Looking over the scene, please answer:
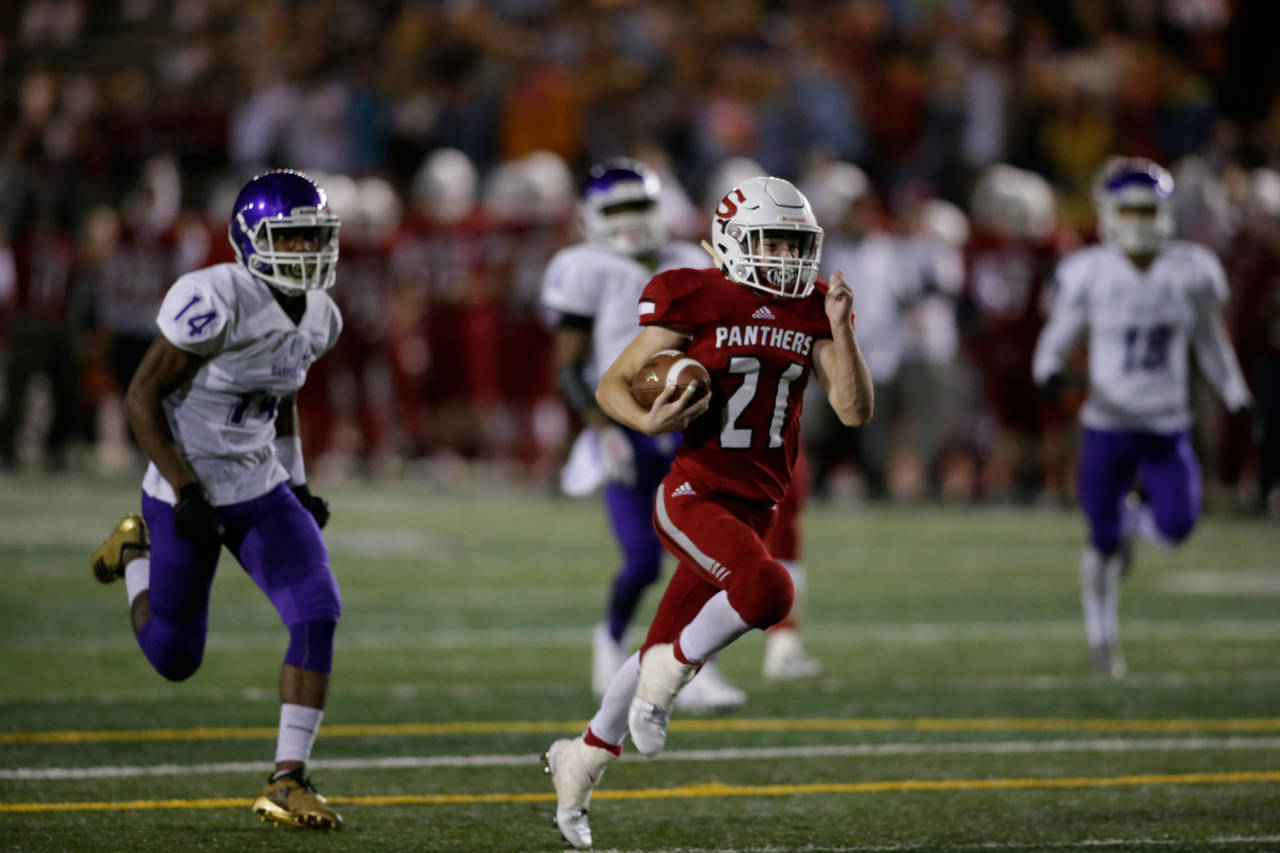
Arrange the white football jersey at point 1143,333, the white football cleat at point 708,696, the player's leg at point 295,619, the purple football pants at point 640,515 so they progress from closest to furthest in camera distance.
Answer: the player's leg at point 295,619, the white football cleat at point 708,696, the purple football pants at point 640,515, the white football jersey at point 1143,333

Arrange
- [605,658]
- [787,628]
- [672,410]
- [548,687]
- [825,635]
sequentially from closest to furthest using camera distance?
1. [672,410]
2. [605,658]
3. [548,687]
4. [787,628]
5. [825,635]

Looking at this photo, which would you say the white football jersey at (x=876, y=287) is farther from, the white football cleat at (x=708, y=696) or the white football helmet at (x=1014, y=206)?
the white football cleat at (x=708, y=696)

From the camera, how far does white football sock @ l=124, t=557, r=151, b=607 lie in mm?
5094

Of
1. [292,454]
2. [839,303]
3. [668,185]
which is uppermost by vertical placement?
[668,185]

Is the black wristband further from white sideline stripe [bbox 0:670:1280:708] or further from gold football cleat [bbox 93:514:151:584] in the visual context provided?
gold football cleat [bbox 93:514:151:584]

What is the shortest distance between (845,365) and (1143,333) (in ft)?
9.93

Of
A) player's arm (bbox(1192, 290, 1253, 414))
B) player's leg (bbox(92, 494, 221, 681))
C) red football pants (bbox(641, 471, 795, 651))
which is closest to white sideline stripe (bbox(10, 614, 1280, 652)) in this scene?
player's arm (bbox(1192, 290, 1253, 414))

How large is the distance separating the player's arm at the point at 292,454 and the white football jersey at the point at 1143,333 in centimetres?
320

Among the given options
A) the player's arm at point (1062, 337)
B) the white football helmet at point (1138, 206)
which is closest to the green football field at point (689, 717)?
the player's arm at point (1062, 337)

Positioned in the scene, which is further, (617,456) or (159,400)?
(617,456)

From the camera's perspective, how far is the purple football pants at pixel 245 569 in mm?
4734

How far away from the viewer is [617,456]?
6.48 metres

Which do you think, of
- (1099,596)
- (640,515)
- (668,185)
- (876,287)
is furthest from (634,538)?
(668,185)

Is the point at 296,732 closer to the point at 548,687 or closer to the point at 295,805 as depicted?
the point at 295,805
